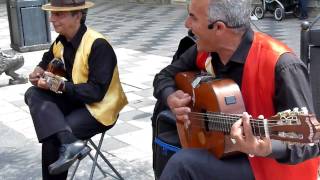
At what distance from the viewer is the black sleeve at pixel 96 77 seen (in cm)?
333

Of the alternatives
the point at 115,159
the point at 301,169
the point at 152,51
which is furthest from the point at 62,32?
the point at 152,51

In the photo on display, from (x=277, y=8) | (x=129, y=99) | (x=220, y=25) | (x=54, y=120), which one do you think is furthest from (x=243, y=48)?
(x=277, y=8)

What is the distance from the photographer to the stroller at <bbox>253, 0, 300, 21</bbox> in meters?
12.2

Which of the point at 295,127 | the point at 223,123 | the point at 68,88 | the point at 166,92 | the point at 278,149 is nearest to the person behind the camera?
the point at 295,127

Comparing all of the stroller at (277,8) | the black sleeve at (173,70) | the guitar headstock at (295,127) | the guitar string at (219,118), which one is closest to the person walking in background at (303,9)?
the stroller at (277,8)

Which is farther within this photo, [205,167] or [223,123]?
[205,167]

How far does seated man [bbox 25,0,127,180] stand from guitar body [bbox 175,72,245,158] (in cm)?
83

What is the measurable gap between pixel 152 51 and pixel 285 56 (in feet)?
22.3

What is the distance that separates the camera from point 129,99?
6.07m

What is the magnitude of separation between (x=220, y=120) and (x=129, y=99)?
3896mm

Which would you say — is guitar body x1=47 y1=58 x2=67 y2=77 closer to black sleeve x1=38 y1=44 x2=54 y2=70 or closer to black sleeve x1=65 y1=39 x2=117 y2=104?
black sleeve x1=38 y1=44 x2=54 y2=70

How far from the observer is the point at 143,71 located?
291 inches

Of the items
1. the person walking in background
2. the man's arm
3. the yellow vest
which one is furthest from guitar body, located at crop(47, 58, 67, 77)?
the person walking in background

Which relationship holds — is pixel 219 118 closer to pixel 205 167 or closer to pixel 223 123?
pixel 223 123
